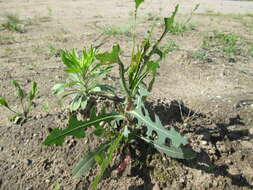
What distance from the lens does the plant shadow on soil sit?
58.9 inches

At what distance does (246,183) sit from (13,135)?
1780 mm

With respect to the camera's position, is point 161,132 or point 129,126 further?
point 129,126

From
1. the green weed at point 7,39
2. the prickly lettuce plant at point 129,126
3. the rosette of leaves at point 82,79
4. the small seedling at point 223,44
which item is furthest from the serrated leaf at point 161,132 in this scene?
the green weed at point 7,39

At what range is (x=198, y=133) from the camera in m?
1.76

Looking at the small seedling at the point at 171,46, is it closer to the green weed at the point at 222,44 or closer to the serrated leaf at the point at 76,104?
the green weed at the point at 222,44

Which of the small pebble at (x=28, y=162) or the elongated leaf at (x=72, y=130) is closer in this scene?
the elongated leaf at (x=72, y=130)

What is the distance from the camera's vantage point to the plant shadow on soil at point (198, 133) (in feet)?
4.91

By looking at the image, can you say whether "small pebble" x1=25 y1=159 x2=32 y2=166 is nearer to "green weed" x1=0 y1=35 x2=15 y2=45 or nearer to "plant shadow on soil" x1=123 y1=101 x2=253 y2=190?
"plant shadow on soil" x1=123 y1=101 x2=253 y2=190

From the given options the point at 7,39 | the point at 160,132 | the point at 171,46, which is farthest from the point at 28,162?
the point at 7,39

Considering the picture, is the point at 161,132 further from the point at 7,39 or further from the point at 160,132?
the point at 7,39

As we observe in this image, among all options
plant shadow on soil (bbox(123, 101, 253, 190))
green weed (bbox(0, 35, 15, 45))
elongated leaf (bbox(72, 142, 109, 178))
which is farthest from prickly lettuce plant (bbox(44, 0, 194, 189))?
green weed (bbox(0, 35, 15, 45))

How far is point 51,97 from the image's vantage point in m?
2.59

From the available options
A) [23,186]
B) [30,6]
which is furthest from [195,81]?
[30,6]

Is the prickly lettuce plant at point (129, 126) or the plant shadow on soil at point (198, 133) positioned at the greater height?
the prickly lettuce plant at point (129, 126)
